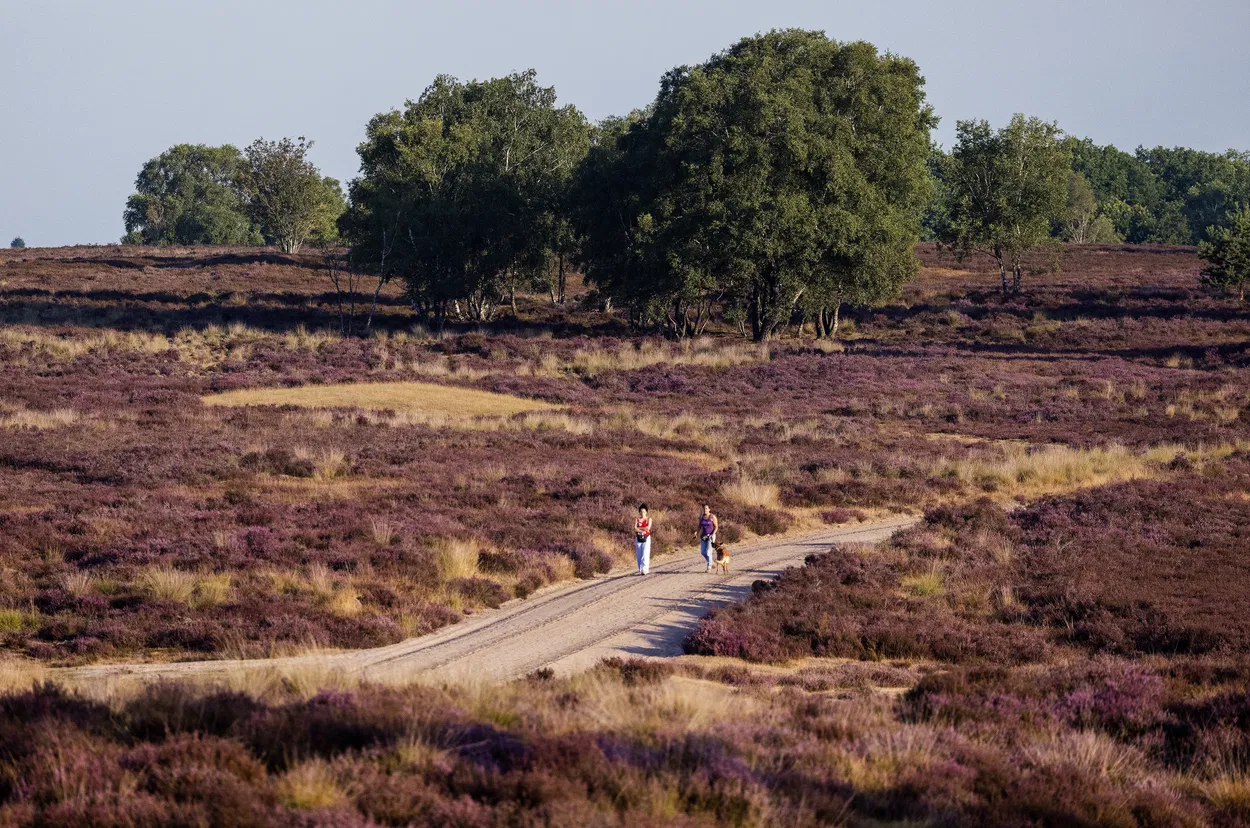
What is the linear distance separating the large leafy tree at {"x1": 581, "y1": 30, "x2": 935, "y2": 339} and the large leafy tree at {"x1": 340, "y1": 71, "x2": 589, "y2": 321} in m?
5.33

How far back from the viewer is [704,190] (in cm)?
6094

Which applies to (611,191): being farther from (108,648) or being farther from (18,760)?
(18,760)

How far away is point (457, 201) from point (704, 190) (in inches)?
686

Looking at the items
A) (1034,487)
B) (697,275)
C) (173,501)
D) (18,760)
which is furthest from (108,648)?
(697,275)

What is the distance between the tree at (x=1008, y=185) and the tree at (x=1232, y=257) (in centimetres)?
1095

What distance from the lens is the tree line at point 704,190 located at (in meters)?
61.2

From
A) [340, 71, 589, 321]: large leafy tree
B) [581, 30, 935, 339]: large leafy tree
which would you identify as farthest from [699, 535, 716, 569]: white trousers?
[340, 71, 589, 321]: large leafy tree

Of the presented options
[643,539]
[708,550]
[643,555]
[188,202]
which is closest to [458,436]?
[643,555]

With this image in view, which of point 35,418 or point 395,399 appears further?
point 395,399

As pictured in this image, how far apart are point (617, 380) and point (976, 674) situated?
39900 mm

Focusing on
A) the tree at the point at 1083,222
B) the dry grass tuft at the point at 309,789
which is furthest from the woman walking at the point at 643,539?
the tree at the point at 1083,222

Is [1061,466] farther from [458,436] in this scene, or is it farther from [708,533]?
[458,436]

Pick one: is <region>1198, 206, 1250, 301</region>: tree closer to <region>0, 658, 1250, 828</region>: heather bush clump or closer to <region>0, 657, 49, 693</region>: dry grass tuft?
<region>0, 658, 1250, 828</region>: heather bush clump

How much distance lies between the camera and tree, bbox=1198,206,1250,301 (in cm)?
7000
